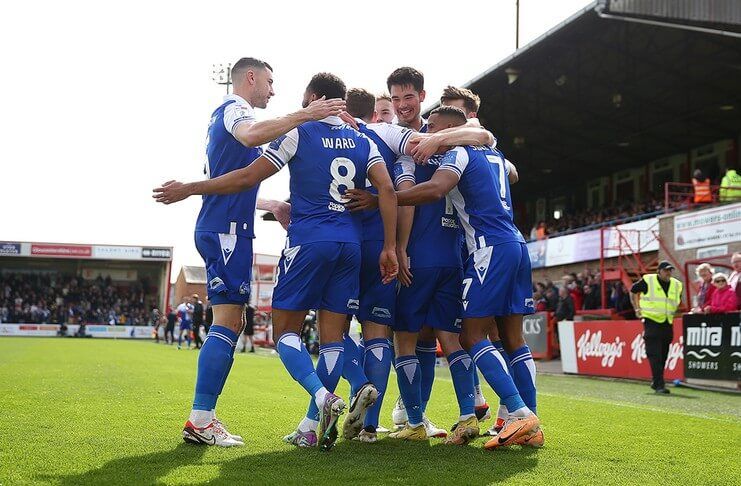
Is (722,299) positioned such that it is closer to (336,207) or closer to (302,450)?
(336,207)

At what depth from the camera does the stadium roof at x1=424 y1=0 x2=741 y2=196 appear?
65.8 ft

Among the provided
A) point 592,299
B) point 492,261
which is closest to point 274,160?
point 492,261

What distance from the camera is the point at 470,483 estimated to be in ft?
12.3

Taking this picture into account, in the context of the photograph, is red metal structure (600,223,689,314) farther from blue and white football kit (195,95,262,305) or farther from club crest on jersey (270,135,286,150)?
club crest on jersey (270,135,286,150)

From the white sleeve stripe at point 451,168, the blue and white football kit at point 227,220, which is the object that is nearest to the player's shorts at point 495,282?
the white sleeve stripe at point 451,168

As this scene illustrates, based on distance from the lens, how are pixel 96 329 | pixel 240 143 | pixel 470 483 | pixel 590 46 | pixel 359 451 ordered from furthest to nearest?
pixel 96 329
pixel 590 46
pixel 240 143
pixel 359 451
pixel 470 483

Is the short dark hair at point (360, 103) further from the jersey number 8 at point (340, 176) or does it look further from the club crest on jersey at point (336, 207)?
the club crest on jersey at point (336, 207)

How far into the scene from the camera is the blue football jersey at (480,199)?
5.26 m

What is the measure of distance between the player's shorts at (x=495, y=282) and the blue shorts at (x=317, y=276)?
78cm

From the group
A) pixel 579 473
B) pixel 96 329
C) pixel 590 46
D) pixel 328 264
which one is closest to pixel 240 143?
pixel 328 264

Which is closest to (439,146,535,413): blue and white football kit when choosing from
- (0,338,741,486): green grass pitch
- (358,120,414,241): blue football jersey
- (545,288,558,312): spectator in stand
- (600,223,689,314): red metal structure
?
(358,120,414,241): blue football jersey

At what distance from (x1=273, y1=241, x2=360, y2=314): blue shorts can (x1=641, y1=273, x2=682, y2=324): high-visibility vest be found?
7983 mm

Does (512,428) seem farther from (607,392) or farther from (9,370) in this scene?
(9,370)

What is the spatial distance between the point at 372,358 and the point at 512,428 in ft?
3.53
